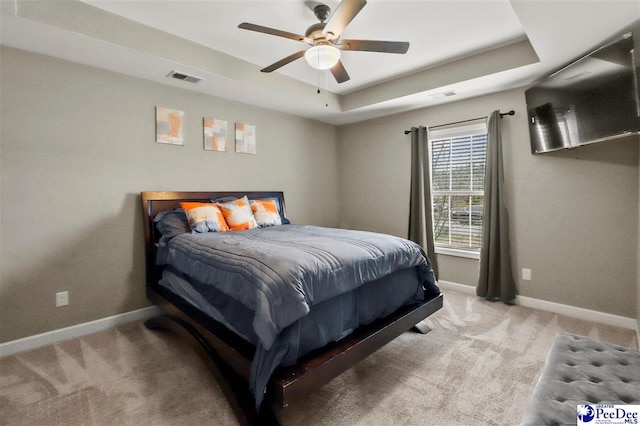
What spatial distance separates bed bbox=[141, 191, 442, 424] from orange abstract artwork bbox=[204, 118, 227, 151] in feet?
4.18

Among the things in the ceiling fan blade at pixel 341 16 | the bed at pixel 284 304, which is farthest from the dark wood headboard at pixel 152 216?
the ceiling fan blade at pixel 341 16

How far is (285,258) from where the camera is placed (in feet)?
5.78

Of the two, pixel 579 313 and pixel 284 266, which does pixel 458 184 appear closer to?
pixel 579 313

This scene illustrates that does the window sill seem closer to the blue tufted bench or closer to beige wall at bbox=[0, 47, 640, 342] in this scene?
beige wall at bbox=[0, 47, 640, 342]

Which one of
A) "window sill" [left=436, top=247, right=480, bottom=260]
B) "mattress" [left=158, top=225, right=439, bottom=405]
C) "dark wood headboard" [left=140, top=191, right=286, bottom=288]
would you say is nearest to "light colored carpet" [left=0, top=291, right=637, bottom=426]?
Result: "mattress" [left=158, top=225, right=439, bottom=405]

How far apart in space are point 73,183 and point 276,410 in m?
2.58

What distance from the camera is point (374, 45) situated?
2.19 m

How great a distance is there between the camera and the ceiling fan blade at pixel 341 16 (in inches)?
69.1

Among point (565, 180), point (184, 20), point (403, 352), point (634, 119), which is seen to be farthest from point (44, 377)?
point (565, 180)

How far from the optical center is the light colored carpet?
1.70 m

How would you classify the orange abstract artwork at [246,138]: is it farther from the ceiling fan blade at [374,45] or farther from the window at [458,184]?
the window at [458,184]

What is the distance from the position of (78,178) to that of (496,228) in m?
4.15

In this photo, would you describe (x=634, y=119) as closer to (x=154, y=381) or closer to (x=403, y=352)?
(x=403, y=352)

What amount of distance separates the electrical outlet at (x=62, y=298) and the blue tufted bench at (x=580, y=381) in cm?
329
